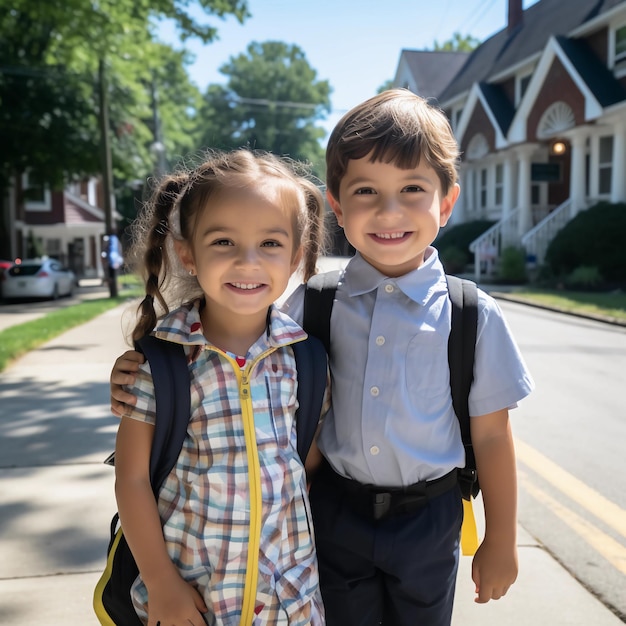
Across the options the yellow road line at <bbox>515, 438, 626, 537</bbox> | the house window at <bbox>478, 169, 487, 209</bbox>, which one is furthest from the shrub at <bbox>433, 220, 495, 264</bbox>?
the yellow road line at <bbox>515, 438, 626, 537</bbox>

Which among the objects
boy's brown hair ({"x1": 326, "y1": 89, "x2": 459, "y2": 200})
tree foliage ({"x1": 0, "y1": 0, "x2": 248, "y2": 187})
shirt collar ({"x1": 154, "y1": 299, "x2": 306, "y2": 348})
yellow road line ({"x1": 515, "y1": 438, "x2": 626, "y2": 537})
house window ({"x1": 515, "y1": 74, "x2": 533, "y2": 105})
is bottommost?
yellow road line ({"x1": 515, "y1": 438, "x2": 626, "y2": 537})

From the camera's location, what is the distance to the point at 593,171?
67.3ft

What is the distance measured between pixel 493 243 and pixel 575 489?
785 inches

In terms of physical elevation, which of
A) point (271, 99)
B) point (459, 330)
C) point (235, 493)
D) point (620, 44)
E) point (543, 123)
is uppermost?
point (271, 99)

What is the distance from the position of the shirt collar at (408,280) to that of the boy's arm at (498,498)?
35cm

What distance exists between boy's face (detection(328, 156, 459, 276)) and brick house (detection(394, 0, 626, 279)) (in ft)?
60.1

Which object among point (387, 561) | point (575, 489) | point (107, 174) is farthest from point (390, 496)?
point (107, 174)

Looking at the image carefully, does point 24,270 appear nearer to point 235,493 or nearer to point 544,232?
point 544,232

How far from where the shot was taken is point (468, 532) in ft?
6.72

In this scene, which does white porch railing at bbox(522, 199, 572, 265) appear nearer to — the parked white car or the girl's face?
the parked white car

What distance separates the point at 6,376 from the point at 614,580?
19.4 feet

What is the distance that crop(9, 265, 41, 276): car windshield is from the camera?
19953mm

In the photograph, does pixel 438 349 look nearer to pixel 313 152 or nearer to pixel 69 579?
pixel 69 579

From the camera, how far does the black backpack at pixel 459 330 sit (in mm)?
1769
